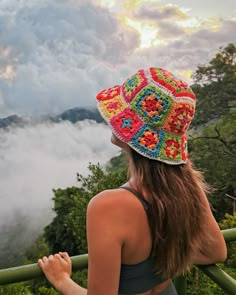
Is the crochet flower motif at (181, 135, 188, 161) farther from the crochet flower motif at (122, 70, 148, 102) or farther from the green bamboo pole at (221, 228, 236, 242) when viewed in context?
the green bamboo pole at (221, 228, 236, 242)

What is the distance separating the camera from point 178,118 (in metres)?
1.20

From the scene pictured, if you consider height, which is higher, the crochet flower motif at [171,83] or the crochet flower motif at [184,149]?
the crochet flower motif at [171,83]

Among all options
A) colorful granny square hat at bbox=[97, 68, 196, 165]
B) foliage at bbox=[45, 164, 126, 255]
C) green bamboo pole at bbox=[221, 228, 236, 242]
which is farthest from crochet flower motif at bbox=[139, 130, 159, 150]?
foliage at bbox=[45, 164, 126, 255]

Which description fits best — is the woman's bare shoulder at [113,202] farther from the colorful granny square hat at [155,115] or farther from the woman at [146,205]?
the colorful granny square hat at [155,115]

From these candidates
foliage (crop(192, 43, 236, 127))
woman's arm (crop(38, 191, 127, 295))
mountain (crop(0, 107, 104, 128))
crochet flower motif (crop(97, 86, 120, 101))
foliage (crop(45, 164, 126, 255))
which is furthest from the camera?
mountain (crop(0, 107, 104, 128))

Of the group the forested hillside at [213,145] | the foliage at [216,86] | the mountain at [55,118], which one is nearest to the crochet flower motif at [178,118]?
the forested hillside at [213,145]

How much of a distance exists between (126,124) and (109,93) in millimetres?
148

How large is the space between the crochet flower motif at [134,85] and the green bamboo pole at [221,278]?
0.56m

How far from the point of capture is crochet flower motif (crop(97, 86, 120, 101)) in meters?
1.28

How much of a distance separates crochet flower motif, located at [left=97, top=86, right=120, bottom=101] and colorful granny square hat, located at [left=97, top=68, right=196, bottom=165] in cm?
5

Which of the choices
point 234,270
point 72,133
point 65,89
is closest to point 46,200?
point 72,133

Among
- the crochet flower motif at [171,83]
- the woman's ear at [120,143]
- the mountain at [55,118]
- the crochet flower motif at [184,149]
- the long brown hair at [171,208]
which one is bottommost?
the long brown hair at [171,208]

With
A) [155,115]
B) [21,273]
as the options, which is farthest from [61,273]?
[155,115]

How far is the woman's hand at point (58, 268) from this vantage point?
125 cm
